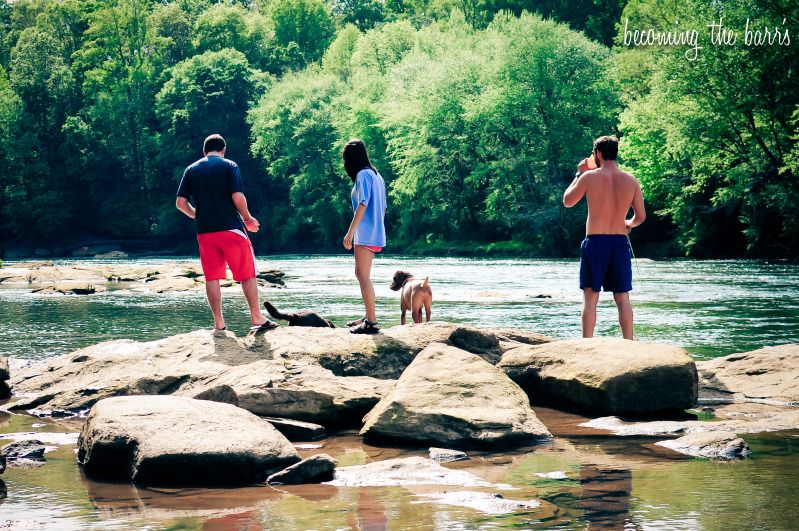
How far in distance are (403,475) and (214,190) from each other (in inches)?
179

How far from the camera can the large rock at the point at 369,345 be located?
892 cm

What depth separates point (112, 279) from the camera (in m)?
35.7

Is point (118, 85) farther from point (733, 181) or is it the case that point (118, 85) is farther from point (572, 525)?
point (572, 525)

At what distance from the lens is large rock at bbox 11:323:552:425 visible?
766 centimetres

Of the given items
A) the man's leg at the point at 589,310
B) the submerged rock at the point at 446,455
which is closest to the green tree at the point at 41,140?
the man's leg at the point at 589,310

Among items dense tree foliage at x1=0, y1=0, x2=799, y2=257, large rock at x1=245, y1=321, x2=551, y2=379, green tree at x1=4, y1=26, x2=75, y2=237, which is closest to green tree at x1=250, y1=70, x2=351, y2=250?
dense tree foliage at x1=0, y1=0, x2=799, y2=257

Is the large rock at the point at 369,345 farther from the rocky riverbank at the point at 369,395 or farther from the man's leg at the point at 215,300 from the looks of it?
the man's leg at the point at 215,300

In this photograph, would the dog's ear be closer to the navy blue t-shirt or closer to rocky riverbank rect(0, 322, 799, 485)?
rocky riverbank rect(0, 322, 799, 485)

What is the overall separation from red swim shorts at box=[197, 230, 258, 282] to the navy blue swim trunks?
313 centimetres

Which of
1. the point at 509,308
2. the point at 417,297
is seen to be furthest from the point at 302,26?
the point at 417,297

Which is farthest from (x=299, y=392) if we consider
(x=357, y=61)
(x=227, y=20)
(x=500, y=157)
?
(x=227, y=20)

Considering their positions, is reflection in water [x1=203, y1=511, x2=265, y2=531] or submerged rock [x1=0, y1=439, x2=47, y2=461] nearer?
reflection in water [x1=203, y1=511, x2=265, y2=531]

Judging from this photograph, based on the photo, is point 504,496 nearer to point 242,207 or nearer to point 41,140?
point 242,207

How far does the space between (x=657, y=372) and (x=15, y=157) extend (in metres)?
74.2
